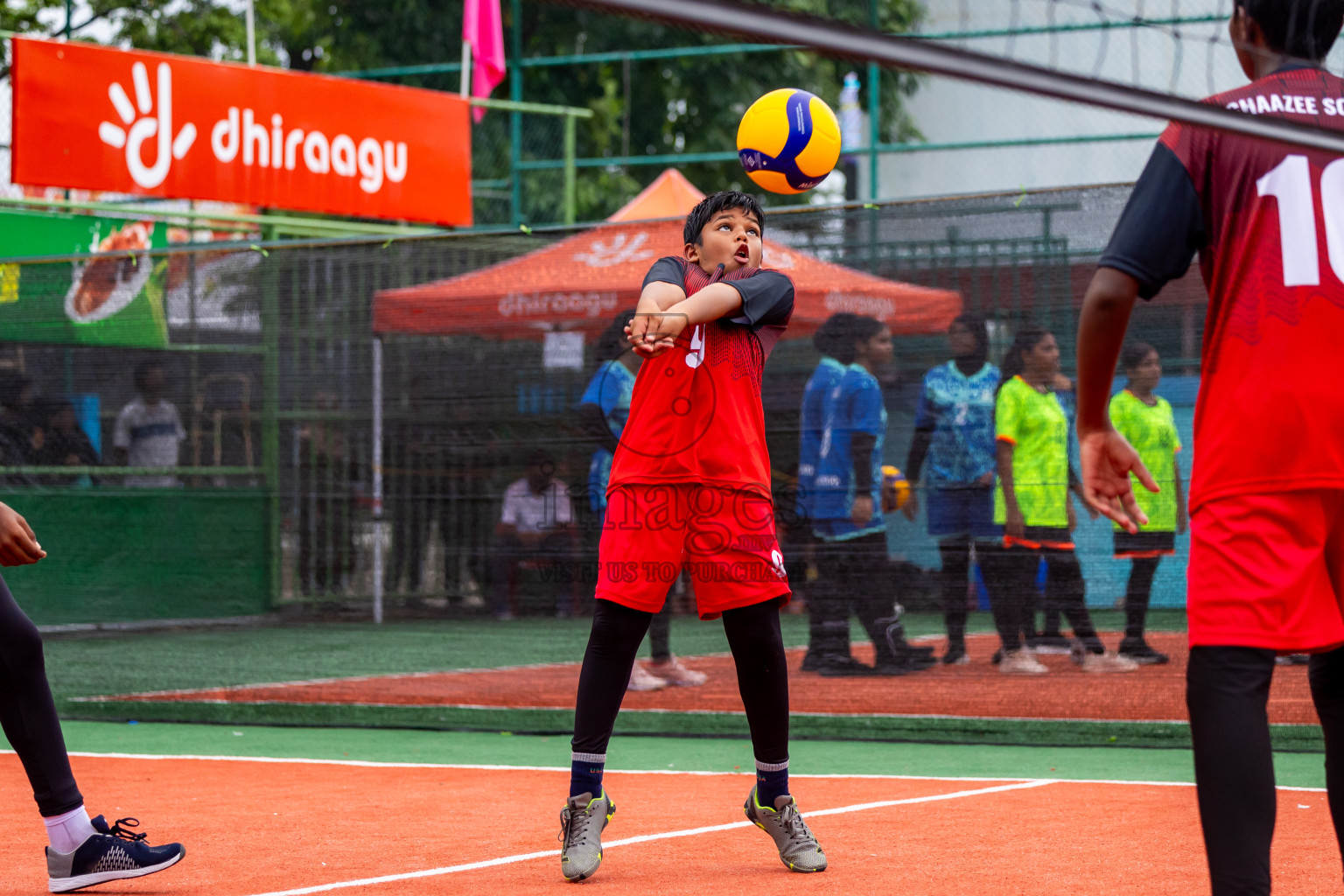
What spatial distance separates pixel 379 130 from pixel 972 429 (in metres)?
7.53

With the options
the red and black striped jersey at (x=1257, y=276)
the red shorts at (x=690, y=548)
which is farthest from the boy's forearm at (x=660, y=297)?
the red and black striped jersey at (x=1257, y=276)

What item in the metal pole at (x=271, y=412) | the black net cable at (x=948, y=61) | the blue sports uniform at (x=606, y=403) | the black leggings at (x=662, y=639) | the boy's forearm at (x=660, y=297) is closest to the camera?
the black net cable at (x=948, y=61)

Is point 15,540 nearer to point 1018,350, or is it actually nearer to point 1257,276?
point 1257,276

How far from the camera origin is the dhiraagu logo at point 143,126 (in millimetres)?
11930

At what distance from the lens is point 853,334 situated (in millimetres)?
7777

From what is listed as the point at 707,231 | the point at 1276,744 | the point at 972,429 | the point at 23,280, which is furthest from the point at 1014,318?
the point at 23,280

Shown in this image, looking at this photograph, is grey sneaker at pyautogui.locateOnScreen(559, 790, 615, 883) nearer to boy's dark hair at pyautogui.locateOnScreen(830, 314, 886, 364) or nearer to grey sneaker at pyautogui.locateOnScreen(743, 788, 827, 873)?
grey sneaker at pyautogui.locateOnScreen(743, 788, 827, 873)

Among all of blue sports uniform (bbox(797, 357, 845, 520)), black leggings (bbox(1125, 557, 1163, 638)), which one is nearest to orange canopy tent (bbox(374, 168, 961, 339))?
blue sports uniform (bbox(797, 357, 845, 520))

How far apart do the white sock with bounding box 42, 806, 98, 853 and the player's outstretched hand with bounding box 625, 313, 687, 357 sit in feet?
6.29

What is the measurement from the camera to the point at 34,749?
4.13 metres

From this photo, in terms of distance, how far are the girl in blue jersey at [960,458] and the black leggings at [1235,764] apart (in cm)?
472

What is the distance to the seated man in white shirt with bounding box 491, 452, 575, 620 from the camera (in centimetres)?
802

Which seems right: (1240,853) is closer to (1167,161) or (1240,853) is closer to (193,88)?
(1167,161)

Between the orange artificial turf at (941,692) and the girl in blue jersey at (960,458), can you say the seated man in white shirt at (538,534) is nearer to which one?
the orange artificial turf at (941,692)
